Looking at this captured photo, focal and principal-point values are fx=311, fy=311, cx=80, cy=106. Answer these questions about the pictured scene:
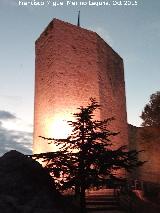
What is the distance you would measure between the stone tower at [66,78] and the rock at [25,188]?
23.6ft

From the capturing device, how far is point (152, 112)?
22.8 m

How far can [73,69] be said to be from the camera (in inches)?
672

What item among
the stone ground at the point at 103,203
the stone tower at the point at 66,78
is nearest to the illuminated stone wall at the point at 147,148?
the stone tower at the point at 66,78

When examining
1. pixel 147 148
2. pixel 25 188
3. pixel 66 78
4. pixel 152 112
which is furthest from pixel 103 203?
pixel 152 112

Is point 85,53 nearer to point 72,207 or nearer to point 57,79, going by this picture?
point 57,79

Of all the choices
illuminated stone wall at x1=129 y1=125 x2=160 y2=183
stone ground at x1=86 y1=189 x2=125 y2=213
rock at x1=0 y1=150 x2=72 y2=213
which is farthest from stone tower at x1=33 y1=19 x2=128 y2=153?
rock at x1=0 y1=150 x2=72 y2=213

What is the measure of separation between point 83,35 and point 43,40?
2.35m

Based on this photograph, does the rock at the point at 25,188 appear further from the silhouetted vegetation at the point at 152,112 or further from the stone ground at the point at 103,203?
the silhouetted vegetation at the point at 152,112

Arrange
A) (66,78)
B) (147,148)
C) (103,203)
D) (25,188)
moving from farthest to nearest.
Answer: (147,148)
(66,78)
(103,203)
(25,188)

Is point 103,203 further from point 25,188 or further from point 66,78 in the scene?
point 66,78

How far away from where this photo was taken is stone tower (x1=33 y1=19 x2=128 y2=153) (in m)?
16.4

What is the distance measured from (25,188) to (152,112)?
54.3 feet

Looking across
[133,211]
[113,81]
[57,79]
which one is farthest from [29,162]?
[113,81]

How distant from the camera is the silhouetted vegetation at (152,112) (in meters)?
22.4
